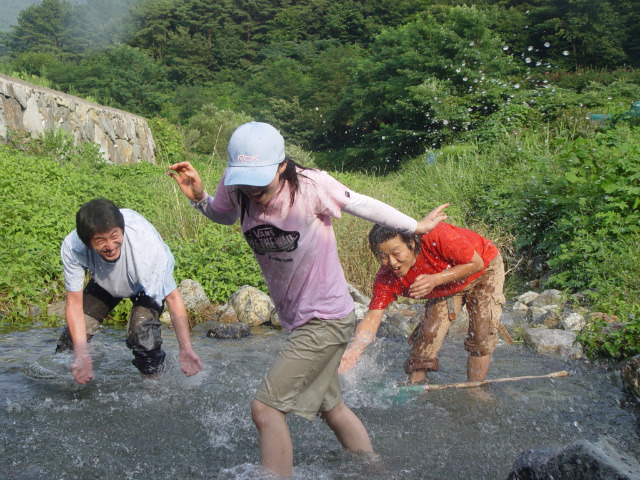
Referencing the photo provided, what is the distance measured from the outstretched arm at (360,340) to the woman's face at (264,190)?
1182mm

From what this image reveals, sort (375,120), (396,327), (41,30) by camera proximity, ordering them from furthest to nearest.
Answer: (41,30)
(375,120)
(396,327)

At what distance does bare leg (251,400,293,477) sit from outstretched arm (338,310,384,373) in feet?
2.45

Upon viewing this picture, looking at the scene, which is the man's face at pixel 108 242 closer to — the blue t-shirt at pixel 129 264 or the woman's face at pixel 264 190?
the blue t-shirt at pixel 129 264

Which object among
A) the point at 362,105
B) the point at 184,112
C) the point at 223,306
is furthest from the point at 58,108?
the point at 184,112

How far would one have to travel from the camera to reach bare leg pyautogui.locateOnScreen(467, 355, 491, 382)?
4230 mm

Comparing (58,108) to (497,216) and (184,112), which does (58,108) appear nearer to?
(497,216)

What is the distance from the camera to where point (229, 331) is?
6426 mm

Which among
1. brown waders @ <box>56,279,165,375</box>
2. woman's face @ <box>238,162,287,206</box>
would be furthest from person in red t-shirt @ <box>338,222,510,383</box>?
brown waders @ <box>56,279,165,375</box>

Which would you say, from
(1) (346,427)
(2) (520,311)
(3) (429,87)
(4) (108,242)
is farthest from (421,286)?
(3) (429,87)

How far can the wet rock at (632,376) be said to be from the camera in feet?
13.9

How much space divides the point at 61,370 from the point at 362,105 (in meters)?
23.4

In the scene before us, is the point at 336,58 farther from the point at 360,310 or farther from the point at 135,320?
the point at 135,320

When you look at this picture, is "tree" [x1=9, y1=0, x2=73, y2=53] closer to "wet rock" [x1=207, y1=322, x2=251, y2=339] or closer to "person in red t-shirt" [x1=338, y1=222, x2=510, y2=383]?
"wet rock" [x1=207, y1=322, x2=251, y2=339]

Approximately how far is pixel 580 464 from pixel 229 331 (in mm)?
4500
